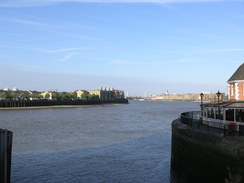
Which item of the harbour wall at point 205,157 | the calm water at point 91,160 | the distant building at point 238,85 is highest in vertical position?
the distant building at point 238,85

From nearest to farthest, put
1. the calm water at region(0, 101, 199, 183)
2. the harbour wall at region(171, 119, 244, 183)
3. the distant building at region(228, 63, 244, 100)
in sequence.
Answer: the harbour wall at region(171, 119, 244, 183) → the calm water at region(0, 101, 199, 183) → the distant building at region(228, 63, 244, 100)

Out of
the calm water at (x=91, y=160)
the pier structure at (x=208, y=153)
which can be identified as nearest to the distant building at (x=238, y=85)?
the pier structure at (x=208, y=153)

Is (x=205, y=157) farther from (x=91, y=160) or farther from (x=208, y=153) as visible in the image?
(x=91, y=160)

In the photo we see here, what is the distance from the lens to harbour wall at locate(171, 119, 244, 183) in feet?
52.6

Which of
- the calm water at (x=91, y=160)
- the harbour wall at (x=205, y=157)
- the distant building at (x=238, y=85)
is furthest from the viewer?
the distant building at (x=238, y=85)

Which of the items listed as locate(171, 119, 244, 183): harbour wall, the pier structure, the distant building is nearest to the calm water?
locate(171, 119, 244, 183): harbour wall

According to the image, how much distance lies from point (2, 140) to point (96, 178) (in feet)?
35.9

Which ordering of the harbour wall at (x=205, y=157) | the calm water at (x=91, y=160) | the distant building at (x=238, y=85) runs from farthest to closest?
the distant building at (x=238, y=85) < the calm water at (x=91, y=160) < the harbour wall at (x=205, y=157)

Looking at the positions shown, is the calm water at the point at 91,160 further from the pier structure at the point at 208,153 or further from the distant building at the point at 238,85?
the distant building at the point at 238,85

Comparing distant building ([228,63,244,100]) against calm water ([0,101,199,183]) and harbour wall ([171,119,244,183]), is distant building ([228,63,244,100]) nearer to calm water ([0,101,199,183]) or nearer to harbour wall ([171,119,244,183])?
calm water ([0,101,199,183])

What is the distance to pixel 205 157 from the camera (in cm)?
1867

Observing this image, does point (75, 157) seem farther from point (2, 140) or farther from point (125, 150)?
point (2, 140)

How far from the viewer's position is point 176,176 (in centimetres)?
2386

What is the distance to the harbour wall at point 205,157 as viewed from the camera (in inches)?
631
